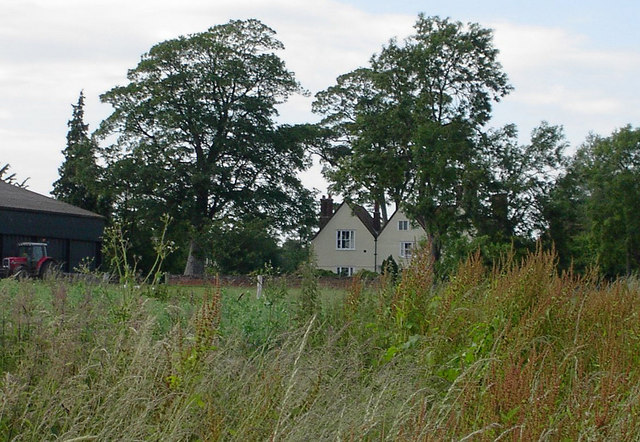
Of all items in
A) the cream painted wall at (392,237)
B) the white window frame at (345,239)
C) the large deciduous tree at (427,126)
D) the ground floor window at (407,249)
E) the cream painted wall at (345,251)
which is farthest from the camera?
the white window frame at (345,239)

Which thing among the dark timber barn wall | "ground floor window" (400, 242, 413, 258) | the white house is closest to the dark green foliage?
the dark timber barn wall

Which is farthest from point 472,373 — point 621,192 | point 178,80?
point 621,192

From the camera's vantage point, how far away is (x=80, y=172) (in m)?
50.0

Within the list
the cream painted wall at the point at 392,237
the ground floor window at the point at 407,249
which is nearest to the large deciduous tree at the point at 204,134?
the ground floor window at the point at 407,249

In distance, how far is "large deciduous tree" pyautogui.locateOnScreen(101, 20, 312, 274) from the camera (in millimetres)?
49375

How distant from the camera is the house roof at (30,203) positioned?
159 ft

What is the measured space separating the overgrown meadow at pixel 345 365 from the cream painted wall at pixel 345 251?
58940mm

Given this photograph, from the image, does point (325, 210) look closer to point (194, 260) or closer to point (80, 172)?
point (194, 260)

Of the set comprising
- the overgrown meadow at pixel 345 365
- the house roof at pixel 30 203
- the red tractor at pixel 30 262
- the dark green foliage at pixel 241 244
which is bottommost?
the overgrown meadow at pixel 345 365

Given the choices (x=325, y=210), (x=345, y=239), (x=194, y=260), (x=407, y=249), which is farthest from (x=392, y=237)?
(x=407, y=249)

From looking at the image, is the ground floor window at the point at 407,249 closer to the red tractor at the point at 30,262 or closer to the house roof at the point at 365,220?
the house roof at the point at 365,220

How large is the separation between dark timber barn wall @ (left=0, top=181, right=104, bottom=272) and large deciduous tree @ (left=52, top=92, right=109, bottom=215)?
1707mm

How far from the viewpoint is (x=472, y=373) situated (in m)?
6.00

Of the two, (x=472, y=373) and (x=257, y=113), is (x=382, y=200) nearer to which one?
(x=257, y=113)
